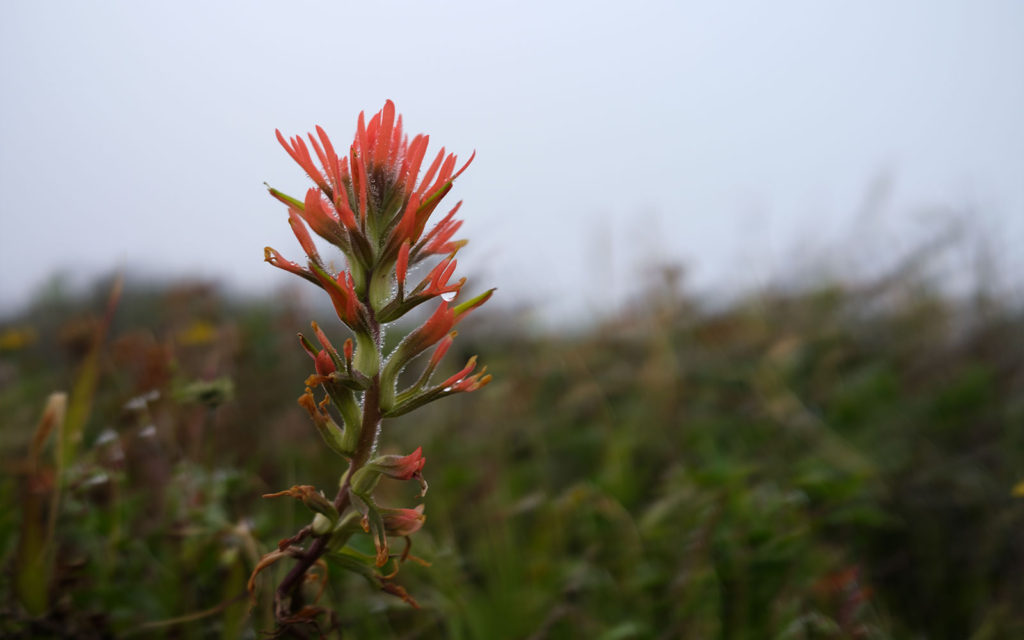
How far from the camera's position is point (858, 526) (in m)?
2.06

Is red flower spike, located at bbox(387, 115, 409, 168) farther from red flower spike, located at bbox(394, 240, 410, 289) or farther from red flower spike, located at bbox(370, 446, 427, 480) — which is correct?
red flower spike, located at bbox(370, 446, 427, 480)

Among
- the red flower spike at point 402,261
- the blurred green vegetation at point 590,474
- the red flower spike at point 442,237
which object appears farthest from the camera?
the blurred green vegetation at point 590,474

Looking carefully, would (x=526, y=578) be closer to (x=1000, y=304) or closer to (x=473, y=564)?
(x=473, y=564)

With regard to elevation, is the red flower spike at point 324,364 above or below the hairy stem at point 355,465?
above

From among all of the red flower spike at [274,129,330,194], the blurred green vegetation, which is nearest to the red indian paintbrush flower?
the red flower spike at [274,129,330,194]

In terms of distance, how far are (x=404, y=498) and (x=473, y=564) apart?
1.07ft

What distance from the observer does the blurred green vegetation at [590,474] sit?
4.08 ft

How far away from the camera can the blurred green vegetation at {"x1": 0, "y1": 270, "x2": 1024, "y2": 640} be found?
1.24m

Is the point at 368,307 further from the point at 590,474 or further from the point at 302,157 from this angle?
the point at 590,474

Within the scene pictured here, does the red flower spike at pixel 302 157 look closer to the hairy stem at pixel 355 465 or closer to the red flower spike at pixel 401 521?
the hairy stem at pixel 355 465

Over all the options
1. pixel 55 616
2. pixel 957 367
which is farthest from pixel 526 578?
pixel 957 367

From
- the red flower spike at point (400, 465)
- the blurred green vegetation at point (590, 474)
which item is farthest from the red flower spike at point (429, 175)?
the blurred green vegetation at point (590, 474)

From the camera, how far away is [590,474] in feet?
8.23

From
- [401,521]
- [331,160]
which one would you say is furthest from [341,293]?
[401,521]
